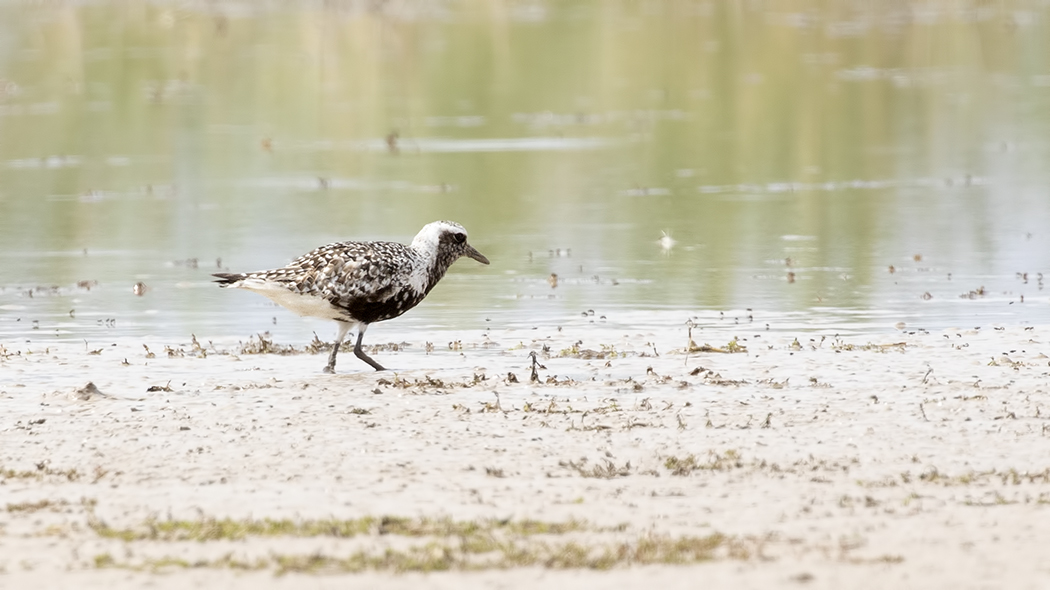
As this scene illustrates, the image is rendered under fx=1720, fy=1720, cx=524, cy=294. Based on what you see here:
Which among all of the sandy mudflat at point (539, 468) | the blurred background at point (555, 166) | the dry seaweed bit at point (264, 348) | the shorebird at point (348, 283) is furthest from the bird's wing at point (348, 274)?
the blurred background at point (555, 166)

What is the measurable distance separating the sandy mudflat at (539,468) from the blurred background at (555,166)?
7.08 ft

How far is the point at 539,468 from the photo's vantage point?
886 centimetres

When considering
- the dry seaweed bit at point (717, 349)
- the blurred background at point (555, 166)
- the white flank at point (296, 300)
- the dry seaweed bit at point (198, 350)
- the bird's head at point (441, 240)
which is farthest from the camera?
the blurred background at point (555, 166)

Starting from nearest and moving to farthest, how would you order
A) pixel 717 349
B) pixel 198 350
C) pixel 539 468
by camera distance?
1. pixel 539 468
2. pixel 717 349
3. pixel 198 350

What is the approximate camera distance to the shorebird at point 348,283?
39.2 feet

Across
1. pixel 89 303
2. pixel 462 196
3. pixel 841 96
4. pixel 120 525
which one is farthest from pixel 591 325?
pixel 841 96

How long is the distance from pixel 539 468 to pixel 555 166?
1498cm

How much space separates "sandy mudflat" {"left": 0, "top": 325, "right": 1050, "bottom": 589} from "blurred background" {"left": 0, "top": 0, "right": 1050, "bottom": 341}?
2159 millimetres

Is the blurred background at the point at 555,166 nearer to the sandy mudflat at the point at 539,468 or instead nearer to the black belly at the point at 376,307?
the black belly at the point at 376,307

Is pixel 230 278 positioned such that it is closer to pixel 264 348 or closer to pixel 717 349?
pixel 264 348

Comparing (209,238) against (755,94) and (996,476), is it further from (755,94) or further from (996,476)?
(755,94)

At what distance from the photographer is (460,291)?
15.9 metres

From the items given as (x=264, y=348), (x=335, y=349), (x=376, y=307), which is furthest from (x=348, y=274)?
(x=264, y=348)

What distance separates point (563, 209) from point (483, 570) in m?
13.7
